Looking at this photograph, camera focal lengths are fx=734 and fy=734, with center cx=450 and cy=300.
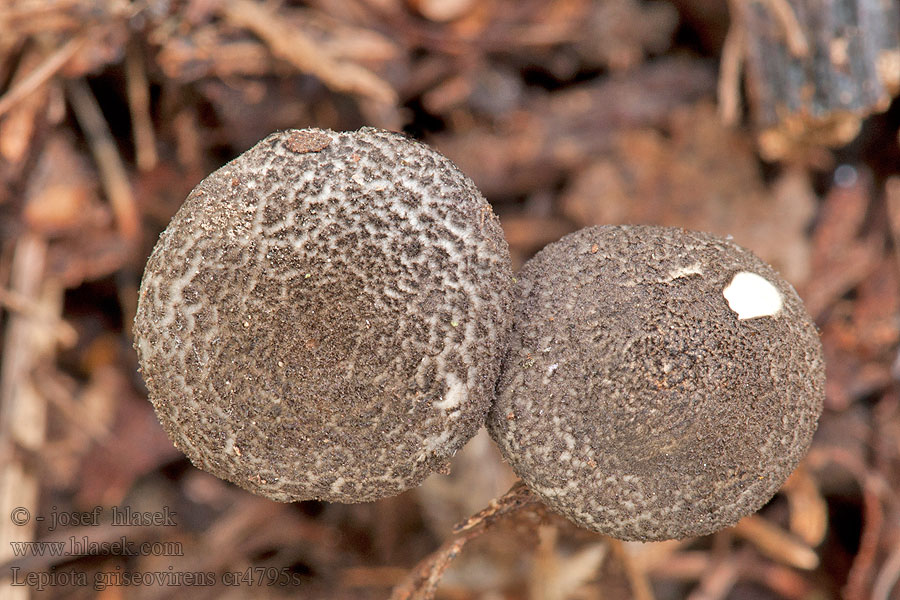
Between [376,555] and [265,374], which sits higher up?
[265,374]

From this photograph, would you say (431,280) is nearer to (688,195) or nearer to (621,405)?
(621,405)

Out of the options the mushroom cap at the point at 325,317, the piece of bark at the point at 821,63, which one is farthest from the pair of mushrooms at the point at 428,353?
the piece of bark at the point at 821,63

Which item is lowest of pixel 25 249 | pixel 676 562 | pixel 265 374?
pixel 676 562

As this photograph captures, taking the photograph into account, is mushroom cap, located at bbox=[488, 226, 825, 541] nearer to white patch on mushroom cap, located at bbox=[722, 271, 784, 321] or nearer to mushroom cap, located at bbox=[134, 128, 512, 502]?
white patch on mushroom cap, located at bbox=[722, 271, 784, 321]

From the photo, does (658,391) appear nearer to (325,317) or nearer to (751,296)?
(751,296)

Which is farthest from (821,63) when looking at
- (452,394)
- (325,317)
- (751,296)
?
(325,317)

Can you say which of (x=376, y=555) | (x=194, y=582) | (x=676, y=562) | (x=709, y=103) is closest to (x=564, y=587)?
(x=676, y=562)

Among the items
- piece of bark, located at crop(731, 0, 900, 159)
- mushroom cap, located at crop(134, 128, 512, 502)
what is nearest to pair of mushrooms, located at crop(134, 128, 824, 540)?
→ mushroom cap, located at crop(134, 128, 512, 502)

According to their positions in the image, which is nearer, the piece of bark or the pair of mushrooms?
the pair of mushrooms
